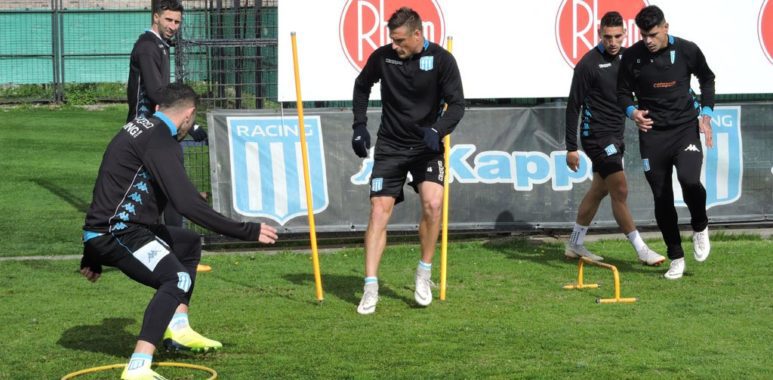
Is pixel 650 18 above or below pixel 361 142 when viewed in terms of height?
above

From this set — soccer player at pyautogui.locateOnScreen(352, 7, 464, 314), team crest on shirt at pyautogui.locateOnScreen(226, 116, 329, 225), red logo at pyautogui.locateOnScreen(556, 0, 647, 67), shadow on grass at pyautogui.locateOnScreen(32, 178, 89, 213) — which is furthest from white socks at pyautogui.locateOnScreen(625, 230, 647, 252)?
shadow on grass at pyautogui.locateOnScreen(32, 178, 89, 213)

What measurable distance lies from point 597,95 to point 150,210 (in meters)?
4.89


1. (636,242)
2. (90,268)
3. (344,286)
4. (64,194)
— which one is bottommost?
(64,194)

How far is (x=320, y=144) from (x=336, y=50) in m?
0.91

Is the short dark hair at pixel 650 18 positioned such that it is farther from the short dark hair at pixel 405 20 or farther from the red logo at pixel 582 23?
the red logo at pixel 582 23

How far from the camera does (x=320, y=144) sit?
37.4ft

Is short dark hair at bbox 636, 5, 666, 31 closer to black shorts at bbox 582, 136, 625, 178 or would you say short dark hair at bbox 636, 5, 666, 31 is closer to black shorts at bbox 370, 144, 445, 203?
black shorts at bbox 582, 136, 625, 178

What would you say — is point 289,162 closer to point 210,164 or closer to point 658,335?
point 210,164

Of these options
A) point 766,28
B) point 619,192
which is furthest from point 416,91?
point 766,28

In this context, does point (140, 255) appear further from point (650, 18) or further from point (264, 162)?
point (264, 162)

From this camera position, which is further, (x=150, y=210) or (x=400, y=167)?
(x=400, y=167)

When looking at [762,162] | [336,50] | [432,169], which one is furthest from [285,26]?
[762,162]

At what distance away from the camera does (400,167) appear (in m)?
8.56

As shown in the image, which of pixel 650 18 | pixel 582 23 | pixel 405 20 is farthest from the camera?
pixel 582 23
